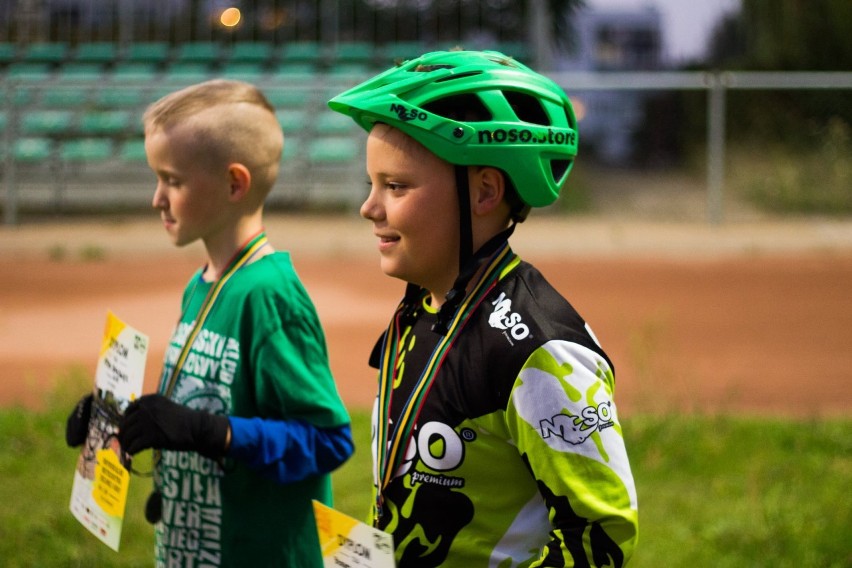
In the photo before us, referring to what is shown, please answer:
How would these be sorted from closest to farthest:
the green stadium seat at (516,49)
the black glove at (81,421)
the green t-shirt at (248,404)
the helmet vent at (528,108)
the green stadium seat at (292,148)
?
the helmet vent at (528,108) < the green t-shirt at (248,404) < the black glove at (81,421) < the green stadium seat at (292,148) < the green stadium seat at (516,49)

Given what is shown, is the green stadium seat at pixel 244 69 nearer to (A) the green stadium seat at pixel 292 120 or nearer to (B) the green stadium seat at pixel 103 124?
(A) the green stadium seat at pixel 292 120

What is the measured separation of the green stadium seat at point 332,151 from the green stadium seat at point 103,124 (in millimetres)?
2998

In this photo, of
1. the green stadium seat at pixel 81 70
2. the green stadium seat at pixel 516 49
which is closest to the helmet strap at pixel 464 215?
the green stadium seat at pixel 516 49

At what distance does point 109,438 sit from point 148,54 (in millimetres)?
20457

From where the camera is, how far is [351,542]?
2072 millimetres

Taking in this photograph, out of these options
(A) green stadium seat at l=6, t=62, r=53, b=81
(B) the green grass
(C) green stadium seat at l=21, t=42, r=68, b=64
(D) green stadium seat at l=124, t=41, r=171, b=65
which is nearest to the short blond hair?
(B) the green grass

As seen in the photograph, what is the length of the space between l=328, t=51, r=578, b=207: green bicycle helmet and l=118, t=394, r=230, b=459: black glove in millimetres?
768

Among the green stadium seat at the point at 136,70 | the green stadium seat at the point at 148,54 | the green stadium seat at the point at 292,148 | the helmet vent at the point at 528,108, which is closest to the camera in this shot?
the helmet vent at the point at 528,108

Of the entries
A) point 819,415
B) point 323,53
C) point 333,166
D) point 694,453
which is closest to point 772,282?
point 819,415

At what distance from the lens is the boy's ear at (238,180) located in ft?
9.66

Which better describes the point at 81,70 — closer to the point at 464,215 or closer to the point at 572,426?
the point at 464,215

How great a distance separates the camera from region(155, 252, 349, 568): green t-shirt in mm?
2762

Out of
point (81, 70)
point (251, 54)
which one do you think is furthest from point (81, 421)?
point (81, 70)

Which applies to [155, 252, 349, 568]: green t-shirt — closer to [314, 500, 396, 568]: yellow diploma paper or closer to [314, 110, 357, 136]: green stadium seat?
[314, 500, 396, 568]: yellow diploma paper
